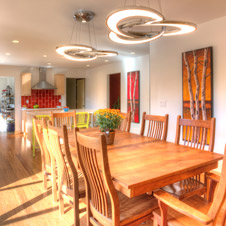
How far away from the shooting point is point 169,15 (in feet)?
10.4

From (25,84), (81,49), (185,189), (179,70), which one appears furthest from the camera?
(25,84)

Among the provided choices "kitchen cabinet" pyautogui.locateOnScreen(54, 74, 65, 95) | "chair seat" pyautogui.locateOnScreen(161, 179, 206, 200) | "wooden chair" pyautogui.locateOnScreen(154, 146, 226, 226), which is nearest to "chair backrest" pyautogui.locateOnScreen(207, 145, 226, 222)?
"wooden chair" pyautogui.locateOnScreen(154, 146, 226, 226)

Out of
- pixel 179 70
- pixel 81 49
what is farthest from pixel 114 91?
pixel 81 49

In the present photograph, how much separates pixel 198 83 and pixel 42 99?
6.55 metres

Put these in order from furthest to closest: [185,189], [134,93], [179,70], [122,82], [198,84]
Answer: [122,82] → [134,93] → [179,70] → [198,84] → [185,189]

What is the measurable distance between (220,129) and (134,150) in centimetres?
192

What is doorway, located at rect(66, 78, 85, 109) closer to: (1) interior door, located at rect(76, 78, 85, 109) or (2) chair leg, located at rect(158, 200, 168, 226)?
(1) interior door, located at rect(76, 78, 85, 109)

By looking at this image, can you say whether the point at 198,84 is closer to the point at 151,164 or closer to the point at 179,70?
the point at 179,70

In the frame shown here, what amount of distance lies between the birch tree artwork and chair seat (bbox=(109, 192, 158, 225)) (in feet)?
7.32

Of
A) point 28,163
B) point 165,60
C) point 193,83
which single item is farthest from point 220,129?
point 28,163

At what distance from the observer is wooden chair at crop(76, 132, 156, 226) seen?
1301mm

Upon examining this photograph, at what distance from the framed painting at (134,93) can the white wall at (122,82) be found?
11 centimetres

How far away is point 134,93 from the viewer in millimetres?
6621

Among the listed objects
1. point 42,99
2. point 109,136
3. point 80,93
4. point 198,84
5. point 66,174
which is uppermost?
point 80,93
